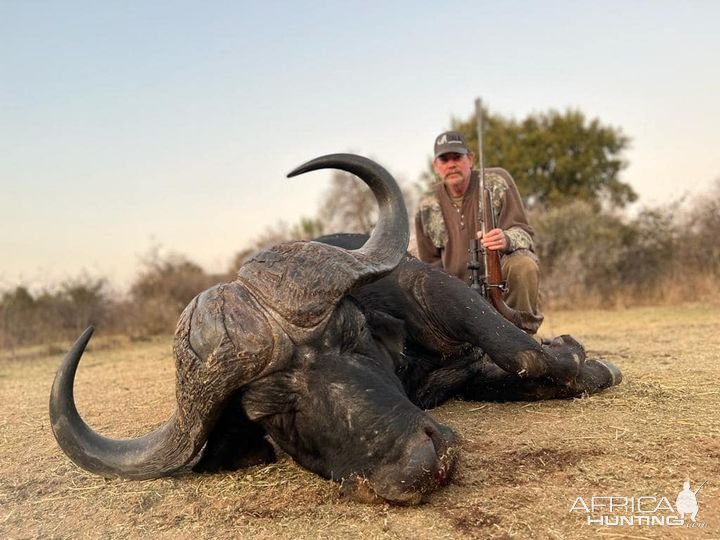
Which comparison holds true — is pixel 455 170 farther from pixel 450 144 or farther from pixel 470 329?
pixel 470 329

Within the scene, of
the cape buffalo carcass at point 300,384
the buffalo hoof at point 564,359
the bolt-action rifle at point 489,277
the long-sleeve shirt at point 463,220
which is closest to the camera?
the cape buffalo carcass at point 300,384

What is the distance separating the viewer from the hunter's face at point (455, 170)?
210 inches

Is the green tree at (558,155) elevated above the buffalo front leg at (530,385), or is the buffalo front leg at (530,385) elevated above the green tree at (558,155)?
the green tree at (558,155)

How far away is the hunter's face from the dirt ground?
208cm

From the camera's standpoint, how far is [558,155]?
24953 mm

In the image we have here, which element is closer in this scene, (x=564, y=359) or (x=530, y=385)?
(x=564, y=359)

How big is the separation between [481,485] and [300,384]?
84cm

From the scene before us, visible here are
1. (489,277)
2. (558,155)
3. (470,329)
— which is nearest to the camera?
(470,329)

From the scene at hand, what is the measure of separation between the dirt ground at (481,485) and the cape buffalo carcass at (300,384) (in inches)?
5.1

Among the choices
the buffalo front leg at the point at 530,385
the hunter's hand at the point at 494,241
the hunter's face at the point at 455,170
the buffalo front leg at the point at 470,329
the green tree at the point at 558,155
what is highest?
the green tree at the point at 558,155

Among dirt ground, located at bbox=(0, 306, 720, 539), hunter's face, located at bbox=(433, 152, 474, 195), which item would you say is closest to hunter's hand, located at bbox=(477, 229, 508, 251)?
hunter's face, located at bbox=(433, 152, 474, 195)

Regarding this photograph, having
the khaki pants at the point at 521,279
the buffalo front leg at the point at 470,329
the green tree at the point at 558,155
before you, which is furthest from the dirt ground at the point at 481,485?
the green tree at the point at 558,155

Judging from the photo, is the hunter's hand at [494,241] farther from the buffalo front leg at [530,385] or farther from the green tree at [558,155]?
the green tree at [558,155]

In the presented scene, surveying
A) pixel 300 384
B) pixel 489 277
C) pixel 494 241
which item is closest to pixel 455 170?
pixel 494 241
